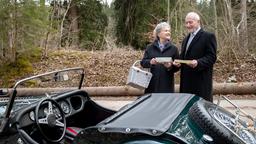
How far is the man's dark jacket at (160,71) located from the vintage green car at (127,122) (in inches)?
45.7

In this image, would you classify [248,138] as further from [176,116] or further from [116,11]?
[116,11]

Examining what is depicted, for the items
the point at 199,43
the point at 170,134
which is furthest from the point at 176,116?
the point at 199,43

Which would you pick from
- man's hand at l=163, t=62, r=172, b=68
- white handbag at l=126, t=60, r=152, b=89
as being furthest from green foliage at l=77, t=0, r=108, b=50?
man's hand at l=163, t=62, r=172, b=68

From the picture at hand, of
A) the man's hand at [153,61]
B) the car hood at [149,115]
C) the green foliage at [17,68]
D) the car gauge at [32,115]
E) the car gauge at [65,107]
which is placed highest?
the man's hand at [153,61]

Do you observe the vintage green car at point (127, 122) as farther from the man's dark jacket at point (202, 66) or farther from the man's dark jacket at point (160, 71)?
the man's dark jacket at point (202, 66)

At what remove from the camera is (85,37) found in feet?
86.5

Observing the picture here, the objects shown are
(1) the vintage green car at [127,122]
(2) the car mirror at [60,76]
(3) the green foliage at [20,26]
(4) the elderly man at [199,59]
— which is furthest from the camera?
(3) the green foliage at [20,26]

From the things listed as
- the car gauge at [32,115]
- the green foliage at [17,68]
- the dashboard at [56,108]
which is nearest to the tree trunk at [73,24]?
the green foliage at [17,68]

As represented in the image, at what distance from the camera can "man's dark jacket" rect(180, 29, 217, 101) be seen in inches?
229

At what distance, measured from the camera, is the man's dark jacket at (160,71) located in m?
6.17

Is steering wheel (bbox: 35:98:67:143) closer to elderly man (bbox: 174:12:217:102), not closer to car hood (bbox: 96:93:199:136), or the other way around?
car hood (bbox: 96:93:199:136)

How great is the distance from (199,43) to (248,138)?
7.55ft

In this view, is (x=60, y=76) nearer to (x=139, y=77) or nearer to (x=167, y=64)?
(x=139, y=77)

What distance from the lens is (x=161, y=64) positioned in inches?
243
